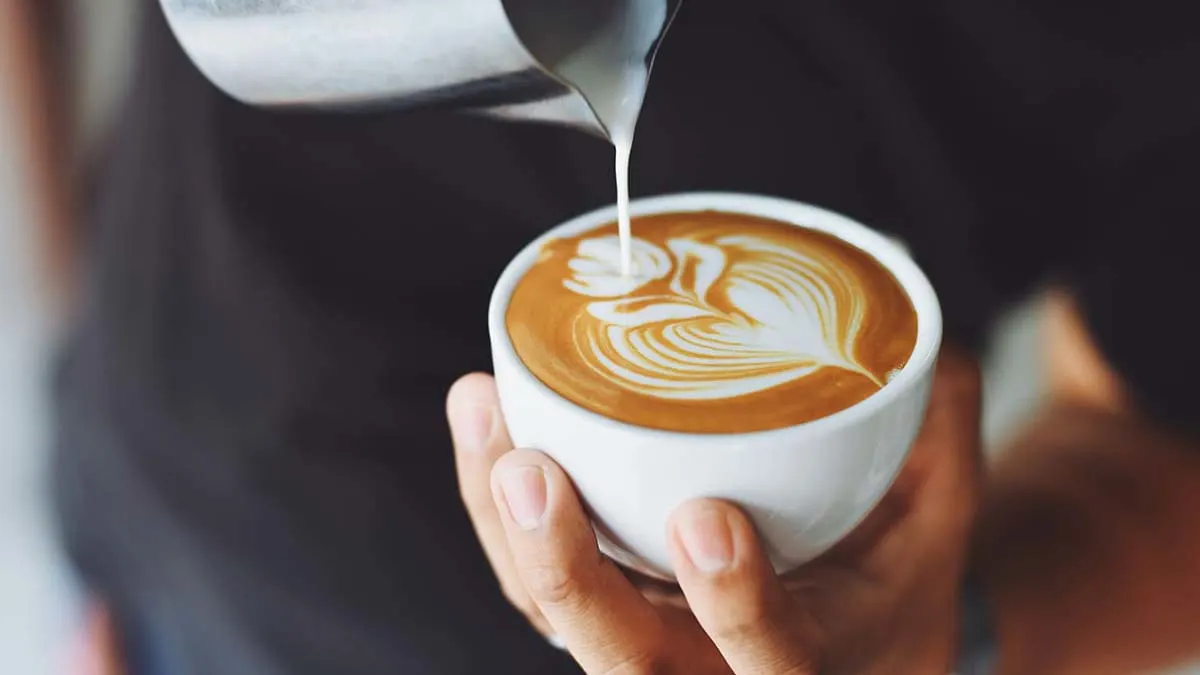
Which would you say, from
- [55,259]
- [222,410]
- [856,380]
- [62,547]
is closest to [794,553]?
[856,380]

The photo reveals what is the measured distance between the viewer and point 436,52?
0.46 metres

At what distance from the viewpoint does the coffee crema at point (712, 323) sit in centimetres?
47

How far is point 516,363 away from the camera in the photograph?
0.48m

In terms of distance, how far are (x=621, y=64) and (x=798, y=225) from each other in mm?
145

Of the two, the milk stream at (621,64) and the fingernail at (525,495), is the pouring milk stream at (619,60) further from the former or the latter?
the fingernail at (525,495)

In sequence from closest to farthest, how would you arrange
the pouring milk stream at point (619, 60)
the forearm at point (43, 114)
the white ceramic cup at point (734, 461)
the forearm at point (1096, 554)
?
the white ceramic cup at point (734, 461) → the pouring milk stream at point (619, 60) → the forearm at point (1096, 554) → the forearm at point (43, 114)

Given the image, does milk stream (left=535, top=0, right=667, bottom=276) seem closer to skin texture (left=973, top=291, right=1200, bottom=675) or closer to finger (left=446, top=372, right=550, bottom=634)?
finger (left=446, top=372, right=550, bottom=634)

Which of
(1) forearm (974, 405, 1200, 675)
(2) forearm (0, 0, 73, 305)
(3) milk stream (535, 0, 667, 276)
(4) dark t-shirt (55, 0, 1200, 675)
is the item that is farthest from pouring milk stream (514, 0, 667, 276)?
(2) forearm (0, 0, 73, 305)

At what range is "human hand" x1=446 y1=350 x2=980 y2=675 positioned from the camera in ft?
1.52

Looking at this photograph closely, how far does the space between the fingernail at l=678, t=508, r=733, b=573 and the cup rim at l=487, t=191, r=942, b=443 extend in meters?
0.03

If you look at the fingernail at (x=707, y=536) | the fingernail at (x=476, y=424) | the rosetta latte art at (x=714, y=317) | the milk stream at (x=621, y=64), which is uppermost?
the milk stream at (x=621, y=64)

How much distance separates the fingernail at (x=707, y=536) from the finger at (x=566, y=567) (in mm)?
54

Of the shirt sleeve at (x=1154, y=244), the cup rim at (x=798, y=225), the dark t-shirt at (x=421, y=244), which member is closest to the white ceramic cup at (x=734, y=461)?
the cup rim at (x=798, y=225)

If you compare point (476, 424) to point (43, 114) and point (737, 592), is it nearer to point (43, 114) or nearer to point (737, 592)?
point (737, 592)
